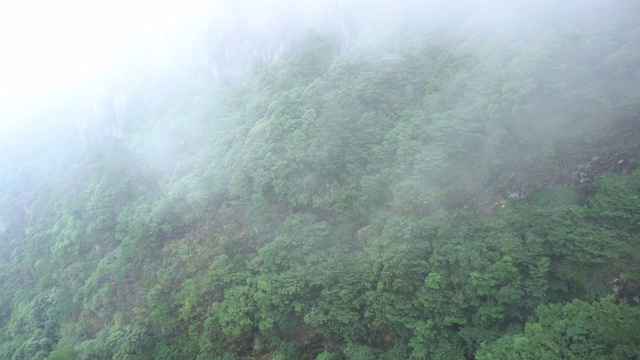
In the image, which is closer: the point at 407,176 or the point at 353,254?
the point at 353,254

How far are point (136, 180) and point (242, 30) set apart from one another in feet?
115

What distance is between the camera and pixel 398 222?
2645 cm

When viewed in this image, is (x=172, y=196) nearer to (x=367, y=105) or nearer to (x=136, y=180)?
(x=136, y=180)

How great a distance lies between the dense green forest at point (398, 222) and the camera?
20.7m

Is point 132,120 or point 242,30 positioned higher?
point 242,30

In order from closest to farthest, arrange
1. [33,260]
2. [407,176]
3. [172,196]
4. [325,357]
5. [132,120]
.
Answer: [325,357]
[407,176]
[172,196]
[33,260]
[132,120]

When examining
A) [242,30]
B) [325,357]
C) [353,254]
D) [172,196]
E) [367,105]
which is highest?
[242,30]

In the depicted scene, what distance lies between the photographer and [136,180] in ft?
178

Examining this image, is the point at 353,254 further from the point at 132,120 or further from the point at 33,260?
the point at 132,120

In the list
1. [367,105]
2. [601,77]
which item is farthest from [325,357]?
[601,77]

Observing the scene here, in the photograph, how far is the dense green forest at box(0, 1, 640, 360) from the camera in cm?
2073

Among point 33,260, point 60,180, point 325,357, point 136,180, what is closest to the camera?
point 325,357

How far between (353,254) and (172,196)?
23349mm

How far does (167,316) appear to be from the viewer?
1212 inches
